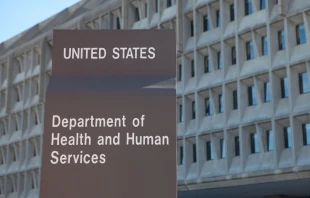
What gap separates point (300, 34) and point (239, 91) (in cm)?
450

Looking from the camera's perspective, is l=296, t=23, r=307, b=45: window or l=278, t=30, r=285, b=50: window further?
l=278, t=30, r=285, b=50: window

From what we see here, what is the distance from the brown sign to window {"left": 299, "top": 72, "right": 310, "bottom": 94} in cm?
2422


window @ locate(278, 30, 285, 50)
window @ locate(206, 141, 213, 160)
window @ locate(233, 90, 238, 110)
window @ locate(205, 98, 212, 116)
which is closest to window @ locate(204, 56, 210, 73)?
window @ locate(205, 98, 212, 116)

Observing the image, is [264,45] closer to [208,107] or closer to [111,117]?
[208,107]

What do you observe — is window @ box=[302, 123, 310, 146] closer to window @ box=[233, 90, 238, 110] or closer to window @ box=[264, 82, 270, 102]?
window @ box=[264, 82, 270, 102]

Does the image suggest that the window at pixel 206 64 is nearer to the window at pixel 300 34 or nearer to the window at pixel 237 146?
the window at pixel 237 146

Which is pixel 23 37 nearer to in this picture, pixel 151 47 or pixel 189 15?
pixel 189 15

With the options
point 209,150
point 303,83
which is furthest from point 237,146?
point 303,83

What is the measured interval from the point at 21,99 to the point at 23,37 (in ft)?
22.4

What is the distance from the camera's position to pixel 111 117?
4.60 meters

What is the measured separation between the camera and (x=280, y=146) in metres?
27.9

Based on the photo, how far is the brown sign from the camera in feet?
14.5

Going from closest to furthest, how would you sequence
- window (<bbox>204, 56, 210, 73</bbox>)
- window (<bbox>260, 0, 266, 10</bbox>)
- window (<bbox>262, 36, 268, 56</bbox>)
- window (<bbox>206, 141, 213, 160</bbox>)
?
window (<bbox>262, 36, 268, 56</bbox>), window (<bbox>260, 0, 266, 10</bbox>), window (<bbox>206, 141, 213, 160</bbox>), window (<bbox>204, 56, 210, 73</bbox>)

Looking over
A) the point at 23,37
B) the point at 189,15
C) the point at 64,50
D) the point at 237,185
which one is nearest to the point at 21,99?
the point at 23,37
